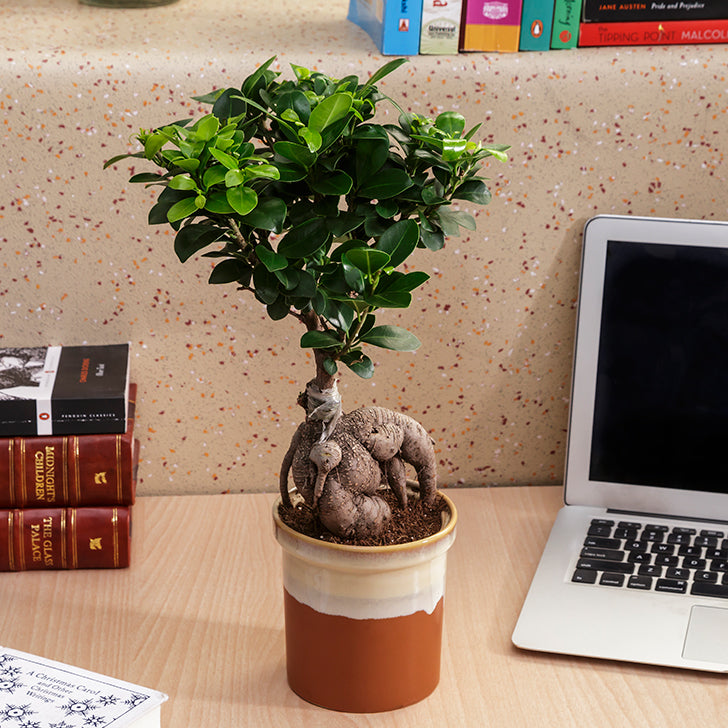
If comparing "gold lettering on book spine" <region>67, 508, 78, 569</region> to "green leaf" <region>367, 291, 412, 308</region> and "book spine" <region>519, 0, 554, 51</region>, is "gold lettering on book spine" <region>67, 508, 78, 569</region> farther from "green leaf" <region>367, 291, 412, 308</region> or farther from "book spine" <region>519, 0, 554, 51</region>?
"book spine" <region>519, 0, 554, 51</region>

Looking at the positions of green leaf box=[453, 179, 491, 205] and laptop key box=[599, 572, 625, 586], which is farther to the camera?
laptop key box=[599, 572, 625, 586]

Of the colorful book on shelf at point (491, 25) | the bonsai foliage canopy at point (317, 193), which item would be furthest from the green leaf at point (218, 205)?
the colorful book on shelf at point (491, 25)

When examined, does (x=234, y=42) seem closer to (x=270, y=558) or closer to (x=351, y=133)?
(x=351, y=133)

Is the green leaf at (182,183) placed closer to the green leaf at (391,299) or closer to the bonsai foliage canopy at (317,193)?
the bonsai foliage canopy at (317,193)

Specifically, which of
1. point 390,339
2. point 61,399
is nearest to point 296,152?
point 390,339

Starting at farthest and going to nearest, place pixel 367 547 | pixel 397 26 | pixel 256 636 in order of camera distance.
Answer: pixel 397 26
pixel 256 636
pixel 367 547

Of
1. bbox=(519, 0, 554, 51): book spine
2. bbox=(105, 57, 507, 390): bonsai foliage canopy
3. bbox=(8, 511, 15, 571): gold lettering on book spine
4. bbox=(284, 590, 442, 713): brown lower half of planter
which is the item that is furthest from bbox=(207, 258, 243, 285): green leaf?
bbox=(519, 0, 554, 51): book spine

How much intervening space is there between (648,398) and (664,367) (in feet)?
0.11

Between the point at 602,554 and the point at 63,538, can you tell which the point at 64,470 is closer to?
the point at 63,538

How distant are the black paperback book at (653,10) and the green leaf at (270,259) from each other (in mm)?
512

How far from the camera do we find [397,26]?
0.87 meters

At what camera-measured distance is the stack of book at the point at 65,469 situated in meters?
0.79

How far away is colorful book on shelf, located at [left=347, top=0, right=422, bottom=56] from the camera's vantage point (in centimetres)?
Answer: 86

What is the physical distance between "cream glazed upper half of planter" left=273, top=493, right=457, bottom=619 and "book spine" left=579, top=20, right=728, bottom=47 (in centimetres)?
53
